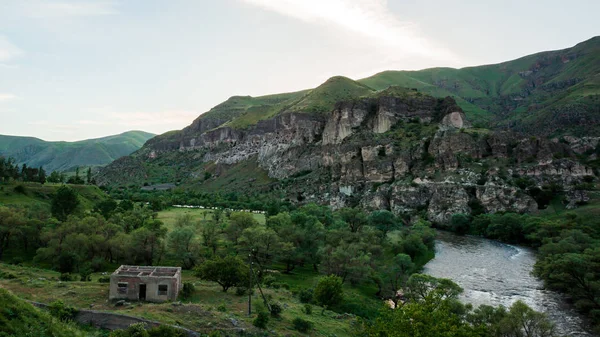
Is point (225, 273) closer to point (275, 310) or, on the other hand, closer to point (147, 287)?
point (147, 287)

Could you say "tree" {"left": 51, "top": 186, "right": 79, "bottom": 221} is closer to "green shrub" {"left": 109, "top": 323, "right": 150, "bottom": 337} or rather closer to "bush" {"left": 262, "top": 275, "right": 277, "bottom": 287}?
"bush" {"left": 262, "top": 275, "right": 277, "bottom": 287}

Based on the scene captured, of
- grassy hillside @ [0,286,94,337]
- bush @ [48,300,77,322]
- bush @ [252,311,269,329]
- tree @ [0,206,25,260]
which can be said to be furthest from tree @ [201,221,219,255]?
grassy hillside @ [0,286,94,337]

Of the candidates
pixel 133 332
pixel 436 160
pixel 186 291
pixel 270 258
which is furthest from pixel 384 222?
pixel 133 332

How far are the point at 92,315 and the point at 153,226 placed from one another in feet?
110

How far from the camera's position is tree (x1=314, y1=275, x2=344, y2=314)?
4472 centimetres

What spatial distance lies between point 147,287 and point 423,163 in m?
117

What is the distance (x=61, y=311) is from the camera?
28359 mm

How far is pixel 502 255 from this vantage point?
77438 mm

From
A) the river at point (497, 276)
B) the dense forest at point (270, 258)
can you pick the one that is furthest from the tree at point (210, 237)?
the river at point (497, 276)

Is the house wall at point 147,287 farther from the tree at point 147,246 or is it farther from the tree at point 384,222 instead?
the tree at point 384,222

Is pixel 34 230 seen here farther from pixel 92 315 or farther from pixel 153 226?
pixel 92 315

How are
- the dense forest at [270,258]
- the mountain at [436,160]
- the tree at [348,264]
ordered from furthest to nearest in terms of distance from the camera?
the mountain at [436,160] → the tree at [348,264] → the dense forest at [270,258]

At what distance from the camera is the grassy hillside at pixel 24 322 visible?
1988 centimetres

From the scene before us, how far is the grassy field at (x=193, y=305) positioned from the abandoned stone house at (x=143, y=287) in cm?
145
